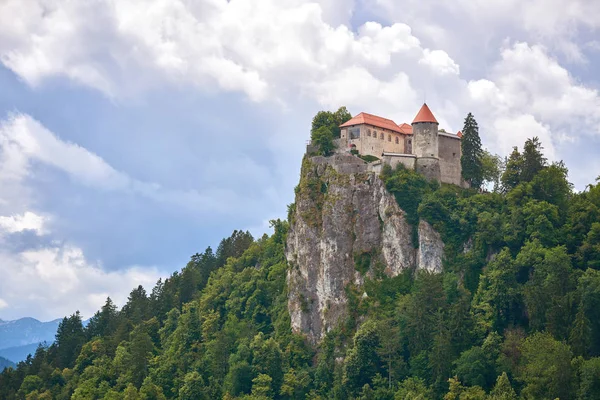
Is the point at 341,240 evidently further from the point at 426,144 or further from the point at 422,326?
the point at 422,326

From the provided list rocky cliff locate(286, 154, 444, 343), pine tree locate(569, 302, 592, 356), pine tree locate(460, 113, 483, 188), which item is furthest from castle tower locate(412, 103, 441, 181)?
pine tree locate(569, 302, 592, 356)

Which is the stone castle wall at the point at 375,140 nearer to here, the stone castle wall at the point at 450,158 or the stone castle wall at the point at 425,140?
the stone castle wall at the point at 425,140

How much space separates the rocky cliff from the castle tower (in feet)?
17.9

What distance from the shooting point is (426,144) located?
98125 mm

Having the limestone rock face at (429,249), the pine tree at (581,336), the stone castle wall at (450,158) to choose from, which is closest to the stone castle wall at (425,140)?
the stone castle wall at (450,158)

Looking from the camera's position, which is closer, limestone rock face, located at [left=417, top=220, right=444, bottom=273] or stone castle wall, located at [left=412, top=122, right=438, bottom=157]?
limestone rock face, located at [left=417, top=220, right=444, bottom=273]

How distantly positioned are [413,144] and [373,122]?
585 centimetres

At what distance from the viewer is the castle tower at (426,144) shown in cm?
9744

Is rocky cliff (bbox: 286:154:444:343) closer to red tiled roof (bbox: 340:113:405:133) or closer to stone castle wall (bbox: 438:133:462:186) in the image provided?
red tiled roof (bbox: 340:113:405:133)

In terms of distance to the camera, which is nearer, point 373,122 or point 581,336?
point 581,336

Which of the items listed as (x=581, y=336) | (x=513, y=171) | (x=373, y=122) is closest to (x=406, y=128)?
(x=373, y=122)

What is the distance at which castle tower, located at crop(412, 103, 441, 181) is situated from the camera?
3836 inches

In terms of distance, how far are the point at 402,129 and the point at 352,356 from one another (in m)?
30.0

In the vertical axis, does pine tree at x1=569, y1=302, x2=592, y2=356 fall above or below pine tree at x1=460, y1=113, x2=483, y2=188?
below
